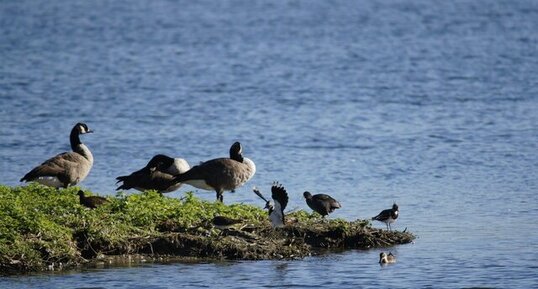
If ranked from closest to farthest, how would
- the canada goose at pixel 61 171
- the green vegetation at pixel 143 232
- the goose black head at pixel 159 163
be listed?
the green vegetation at pixel 143 232
the canada goose at pixel 61 171
the goose black head at pixel 159 163

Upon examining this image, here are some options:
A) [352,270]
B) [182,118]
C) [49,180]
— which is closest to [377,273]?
[352,270]

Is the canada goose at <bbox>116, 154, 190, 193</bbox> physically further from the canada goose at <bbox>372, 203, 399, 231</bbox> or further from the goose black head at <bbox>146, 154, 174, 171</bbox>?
the canada goose at <bbox>372, 203, 399, 231</bbox>

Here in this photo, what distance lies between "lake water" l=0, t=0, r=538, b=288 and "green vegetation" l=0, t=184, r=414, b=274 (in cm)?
34

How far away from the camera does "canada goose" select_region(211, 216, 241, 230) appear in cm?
1517

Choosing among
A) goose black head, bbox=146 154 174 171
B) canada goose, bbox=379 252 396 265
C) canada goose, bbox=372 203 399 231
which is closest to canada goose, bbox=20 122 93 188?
goose black head, bbox=146 154 174 171

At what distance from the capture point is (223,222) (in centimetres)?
1520

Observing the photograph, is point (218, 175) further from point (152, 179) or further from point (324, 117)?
point (324, 117)

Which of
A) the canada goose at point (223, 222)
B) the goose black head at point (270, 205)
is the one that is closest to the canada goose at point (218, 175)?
the goose black head at point (270, 205)

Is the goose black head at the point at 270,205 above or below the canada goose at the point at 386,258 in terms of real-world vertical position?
above

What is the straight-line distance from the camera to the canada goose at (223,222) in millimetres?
15172

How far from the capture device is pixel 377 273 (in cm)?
1488

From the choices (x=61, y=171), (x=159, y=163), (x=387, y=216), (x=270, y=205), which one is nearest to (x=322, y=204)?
(x=387, y=216)

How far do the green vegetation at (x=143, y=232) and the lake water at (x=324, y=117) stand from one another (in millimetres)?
338

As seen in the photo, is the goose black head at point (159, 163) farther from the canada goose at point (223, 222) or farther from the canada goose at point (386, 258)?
the canada goose at point (386, 258)
